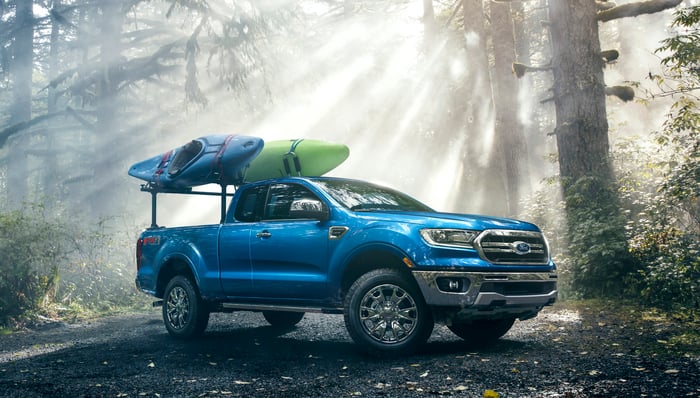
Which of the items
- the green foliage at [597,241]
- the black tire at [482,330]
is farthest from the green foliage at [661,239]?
the black tire at [482,330]

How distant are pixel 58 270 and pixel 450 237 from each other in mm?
Answer: 9245

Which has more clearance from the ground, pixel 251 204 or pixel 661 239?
pixel 251 204

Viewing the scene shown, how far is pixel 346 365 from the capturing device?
21.2ft

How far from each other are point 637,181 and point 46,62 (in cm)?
4275

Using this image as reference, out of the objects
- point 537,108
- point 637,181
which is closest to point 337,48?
point 537,108

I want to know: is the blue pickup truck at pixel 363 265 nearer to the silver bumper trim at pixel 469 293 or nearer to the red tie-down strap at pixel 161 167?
the silver bumper trim at pixel 469 293

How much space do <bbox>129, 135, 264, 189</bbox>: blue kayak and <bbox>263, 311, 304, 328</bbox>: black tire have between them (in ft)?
6.89

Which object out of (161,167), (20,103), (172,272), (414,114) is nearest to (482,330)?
(172,272)

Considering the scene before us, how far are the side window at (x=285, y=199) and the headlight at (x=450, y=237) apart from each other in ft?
5.00

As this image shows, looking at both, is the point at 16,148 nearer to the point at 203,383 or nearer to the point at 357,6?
the point at 357,6

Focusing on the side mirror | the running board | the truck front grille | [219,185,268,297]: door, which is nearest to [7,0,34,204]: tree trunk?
[219,185,268,297]: door

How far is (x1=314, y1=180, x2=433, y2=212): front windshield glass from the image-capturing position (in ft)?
24.9

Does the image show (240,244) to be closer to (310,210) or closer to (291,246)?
(291,246)

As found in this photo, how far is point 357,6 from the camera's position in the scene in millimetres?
30781
